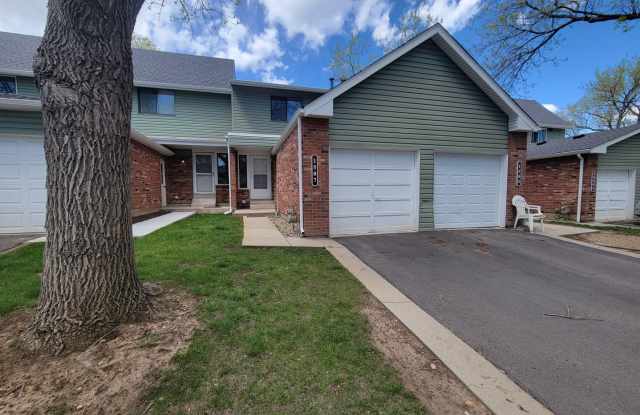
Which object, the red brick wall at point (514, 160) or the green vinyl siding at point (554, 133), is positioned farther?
the green vinyl siding at point (554, 133)

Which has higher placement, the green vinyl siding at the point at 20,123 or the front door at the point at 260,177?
the green vinyl siding at the point at 20,123

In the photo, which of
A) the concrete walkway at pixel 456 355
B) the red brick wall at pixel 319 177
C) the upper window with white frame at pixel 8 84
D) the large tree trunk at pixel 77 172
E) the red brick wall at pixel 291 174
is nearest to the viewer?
the concrete walkway at pixel 456 355

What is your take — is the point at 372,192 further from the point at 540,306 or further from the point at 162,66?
the point at 162,66

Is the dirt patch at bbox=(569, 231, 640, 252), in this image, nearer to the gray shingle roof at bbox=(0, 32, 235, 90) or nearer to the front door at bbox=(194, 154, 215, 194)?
the front door at bbox=(194, 154, 215, 194)

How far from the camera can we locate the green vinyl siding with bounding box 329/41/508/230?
7.16 m

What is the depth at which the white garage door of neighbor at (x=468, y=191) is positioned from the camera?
26.4 ft

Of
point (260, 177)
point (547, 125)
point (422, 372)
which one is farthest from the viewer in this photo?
point (547, 125)

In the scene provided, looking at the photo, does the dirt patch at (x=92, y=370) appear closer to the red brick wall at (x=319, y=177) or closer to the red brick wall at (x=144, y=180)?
the red brick wall at (x=319, y=177)

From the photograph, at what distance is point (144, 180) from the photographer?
10.4m

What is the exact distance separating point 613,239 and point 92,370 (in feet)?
36.8

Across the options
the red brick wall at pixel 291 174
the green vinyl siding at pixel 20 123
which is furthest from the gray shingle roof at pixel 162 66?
the red brick wall at pixel 291 174

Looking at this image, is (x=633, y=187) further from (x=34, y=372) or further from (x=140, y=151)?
(x=140, y=151)

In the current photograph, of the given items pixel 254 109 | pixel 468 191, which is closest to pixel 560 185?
pixel 468 191

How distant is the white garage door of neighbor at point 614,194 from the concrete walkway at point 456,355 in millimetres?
12416
